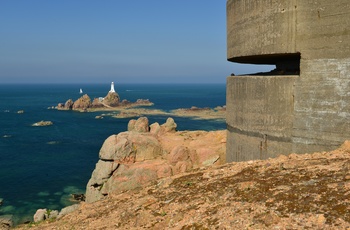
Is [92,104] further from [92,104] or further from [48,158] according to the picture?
[48,158]

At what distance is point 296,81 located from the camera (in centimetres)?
1092

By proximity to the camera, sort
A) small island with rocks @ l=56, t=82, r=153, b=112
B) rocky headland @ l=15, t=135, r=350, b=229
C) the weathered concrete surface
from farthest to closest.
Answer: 1. small island with rocks @ l=56, t=82, r=153, b=112
2. the weathered concrete surface
3. rocky headland @ l=15, t=135, r=350, b=229

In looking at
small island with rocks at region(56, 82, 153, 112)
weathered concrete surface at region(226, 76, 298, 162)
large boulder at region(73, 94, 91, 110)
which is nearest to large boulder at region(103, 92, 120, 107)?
small island with rocks at region(56, 82, 153, 112)

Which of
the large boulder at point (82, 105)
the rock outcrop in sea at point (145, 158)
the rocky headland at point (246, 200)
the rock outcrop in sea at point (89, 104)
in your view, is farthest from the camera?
the rock outcrop in sea at point (89, 104)

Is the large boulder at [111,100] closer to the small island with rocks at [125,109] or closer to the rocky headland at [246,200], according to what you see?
the small island with rocks at [125,109]

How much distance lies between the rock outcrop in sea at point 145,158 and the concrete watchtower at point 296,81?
30.2 ft

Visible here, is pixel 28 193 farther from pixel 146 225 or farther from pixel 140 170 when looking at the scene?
pixel 146 225

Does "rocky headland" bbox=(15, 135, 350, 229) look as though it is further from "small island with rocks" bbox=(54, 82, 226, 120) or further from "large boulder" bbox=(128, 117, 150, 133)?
"small island with rocks" bbox=(54, 82, 226, 120)

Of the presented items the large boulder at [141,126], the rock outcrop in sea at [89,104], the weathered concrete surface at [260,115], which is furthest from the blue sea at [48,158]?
the rock outcrop in sea at [89,104]

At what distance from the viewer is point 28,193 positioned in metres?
32.3

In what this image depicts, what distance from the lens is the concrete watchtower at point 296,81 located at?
1007 cm

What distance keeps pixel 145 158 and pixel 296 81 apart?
568 inches

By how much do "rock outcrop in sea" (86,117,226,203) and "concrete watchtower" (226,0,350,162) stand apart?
9201 millimetres

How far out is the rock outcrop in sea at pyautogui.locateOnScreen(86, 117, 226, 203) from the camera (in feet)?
70.7
